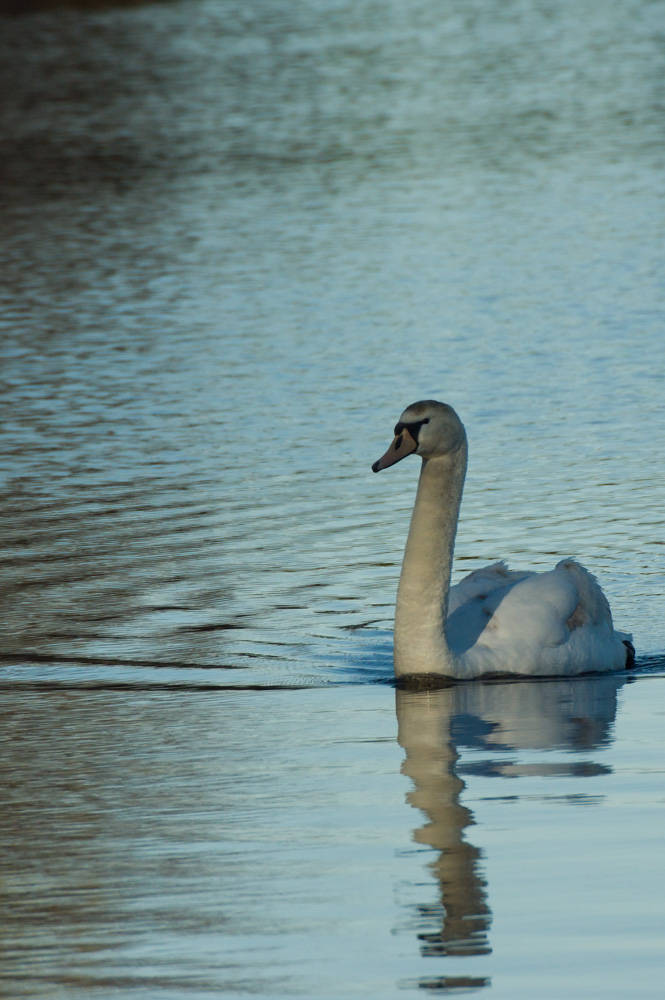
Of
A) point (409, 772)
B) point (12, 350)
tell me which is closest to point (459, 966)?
point (409, 772)

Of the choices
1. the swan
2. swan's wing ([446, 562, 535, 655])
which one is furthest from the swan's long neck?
swan's wing ([446, 562, 535, 655])

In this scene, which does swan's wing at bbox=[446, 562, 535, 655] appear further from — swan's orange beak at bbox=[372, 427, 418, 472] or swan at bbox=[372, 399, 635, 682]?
swan's orange beak at bbox=[372, 427, 418, 472]

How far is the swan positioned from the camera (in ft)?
27.3

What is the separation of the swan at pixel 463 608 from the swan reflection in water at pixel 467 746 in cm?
11

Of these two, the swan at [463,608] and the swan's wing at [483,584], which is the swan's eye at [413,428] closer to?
the swan at [463,608]

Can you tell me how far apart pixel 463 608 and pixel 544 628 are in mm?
458

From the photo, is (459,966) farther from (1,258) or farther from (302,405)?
(1,258)

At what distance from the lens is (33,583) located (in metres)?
10.2

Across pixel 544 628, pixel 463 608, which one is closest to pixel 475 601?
pixel 463 608

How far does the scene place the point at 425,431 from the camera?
8.45m

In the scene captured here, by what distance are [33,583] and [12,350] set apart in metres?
7.66

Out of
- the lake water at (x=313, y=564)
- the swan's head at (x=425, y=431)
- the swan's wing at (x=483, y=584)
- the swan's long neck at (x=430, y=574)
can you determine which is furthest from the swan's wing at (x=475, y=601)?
the swan's head at (x=425, y=431)

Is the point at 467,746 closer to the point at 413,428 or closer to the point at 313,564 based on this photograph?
the point at 413,428

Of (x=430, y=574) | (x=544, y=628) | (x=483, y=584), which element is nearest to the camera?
(x=544, y=628)
